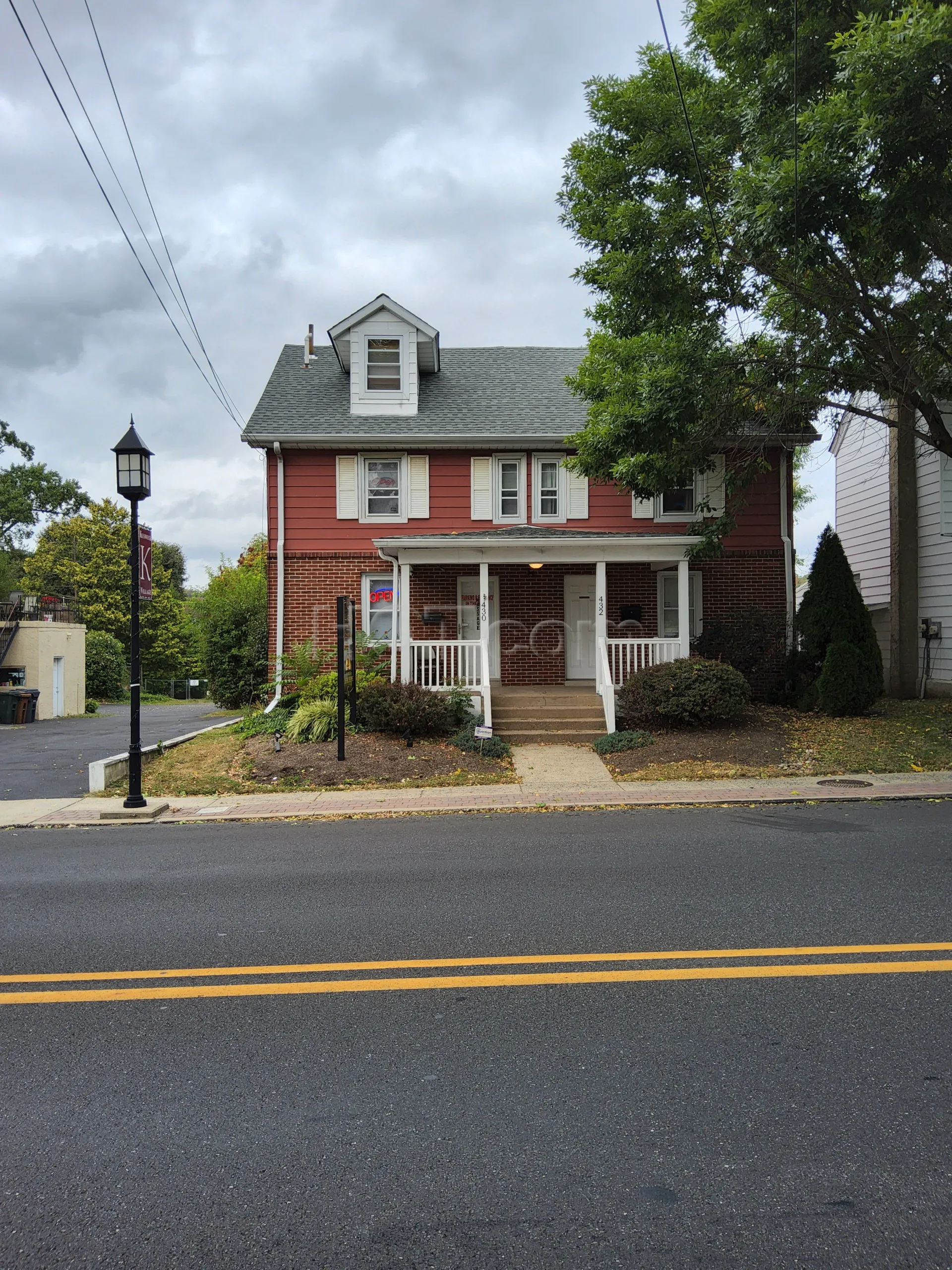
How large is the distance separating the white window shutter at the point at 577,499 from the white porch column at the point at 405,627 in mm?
4094

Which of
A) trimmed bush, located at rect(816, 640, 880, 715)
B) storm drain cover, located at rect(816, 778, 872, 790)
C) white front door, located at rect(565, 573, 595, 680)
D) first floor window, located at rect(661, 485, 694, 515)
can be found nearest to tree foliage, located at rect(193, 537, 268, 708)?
white front door, located at rect(565, 573, 595, 680)

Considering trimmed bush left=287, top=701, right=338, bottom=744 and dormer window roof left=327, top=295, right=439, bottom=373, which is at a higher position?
dormer window roof left=327, top=295, right=439, bottom=373

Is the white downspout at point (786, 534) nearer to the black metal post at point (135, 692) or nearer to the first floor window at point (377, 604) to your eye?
the first floor window at point (377, 604)

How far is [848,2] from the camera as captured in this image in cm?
1009

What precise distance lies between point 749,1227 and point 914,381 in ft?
40.9

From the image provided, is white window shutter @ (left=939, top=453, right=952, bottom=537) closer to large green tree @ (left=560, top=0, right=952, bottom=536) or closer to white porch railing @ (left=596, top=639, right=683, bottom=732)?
large green tree @ (left=560, top=0, right=952, bottom=536)

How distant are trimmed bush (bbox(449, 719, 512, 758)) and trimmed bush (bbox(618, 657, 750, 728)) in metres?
2.30

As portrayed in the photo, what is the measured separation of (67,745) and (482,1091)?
1607 centimetres

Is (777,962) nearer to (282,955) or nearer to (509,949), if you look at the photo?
(509,949)

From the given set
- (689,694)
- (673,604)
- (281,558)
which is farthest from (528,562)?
(281,558)

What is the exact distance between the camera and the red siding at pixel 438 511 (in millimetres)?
17500

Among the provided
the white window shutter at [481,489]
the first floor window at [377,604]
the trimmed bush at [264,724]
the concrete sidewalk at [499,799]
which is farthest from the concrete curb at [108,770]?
the white window shutter at [481,489]

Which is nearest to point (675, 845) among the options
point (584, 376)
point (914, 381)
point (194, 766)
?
point (194, 766)

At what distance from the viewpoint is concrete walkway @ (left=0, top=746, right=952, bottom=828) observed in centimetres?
953
